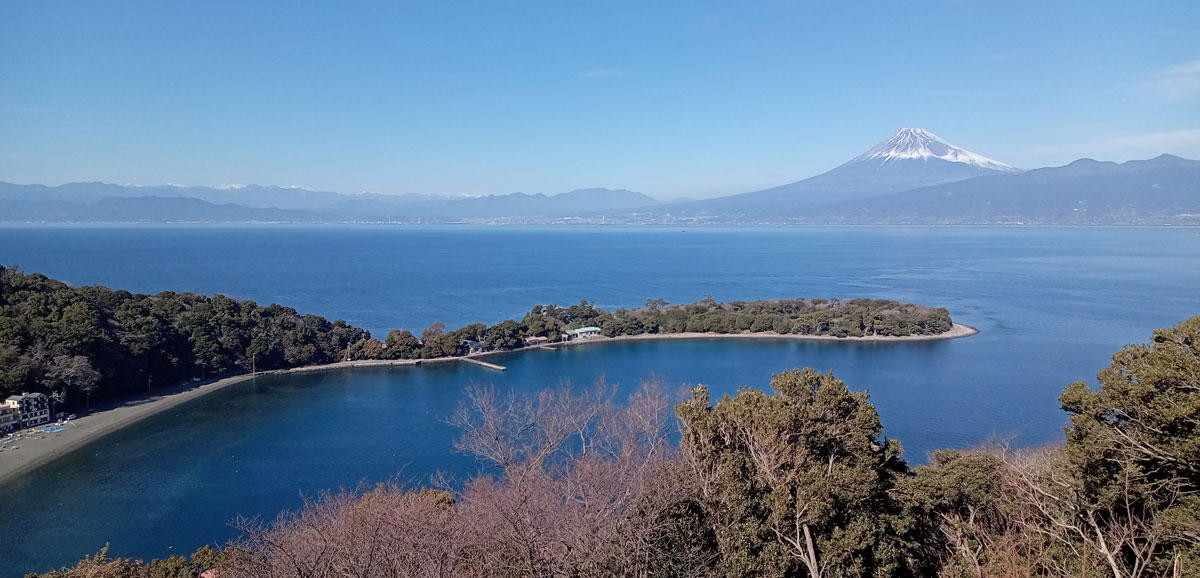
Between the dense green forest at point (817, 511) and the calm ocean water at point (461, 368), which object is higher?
the dense green forest at point (817, 511)

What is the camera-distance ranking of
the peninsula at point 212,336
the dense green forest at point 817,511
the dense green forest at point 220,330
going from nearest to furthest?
the dense green forest at point 817,511, the peninsula at point 212,336, the dense green forest at point 220,330

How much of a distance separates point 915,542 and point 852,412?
916 mm

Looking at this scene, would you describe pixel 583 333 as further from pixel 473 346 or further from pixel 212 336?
pixel 212 336

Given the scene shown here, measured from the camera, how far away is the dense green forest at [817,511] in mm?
Answer: 3502

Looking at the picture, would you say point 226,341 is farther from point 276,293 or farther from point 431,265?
point 431,265

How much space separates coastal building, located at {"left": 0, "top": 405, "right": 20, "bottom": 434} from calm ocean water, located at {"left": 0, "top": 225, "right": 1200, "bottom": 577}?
5.67 feet

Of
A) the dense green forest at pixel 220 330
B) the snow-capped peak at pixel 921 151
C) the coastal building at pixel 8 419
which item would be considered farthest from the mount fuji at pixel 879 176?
the coastal building at pixel 8 419

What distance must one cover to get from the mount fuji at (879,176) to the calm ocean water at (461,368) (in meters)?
87.3

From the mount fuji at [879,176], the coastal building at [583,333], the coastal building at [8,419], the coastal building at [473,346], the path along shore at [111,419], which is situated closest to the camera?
the path along shore at [111,419]

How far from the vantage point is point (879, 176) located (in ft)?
456

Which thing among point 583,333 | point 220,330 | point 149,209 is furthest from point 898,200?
point 149,209

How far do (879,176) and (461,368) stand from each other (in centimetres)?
13754

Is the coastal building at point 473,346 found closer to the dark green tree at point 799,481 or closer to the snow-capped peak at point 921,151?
the dark green tree at point 799,481

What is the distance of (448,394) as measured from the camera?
15930 millimetres
